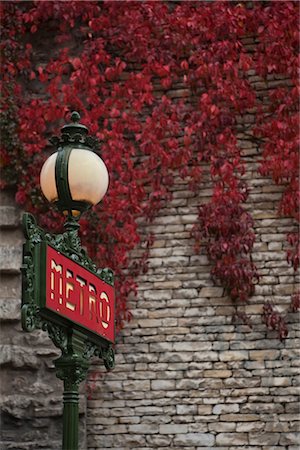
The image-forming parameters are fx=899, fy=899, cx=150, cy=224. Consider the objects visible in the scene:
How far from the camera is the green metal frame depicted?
357 cm

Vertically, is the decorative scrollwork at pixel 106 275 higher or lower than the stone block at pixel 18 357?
lower

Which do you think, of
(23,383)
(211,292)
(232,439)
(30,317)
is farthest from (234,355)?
(30,317)

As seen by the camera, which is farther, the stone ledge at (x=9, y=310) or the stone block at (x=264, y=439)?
the stone ledge at (x=9, y=310)

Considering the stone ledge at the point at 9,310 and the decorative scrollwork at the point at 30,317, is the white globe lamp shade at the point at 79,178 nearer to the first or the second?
the decorative scrollwork at the point at 30,317

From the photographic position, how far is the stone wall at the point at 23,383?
7004mm

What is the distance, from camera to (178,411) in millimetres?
7035

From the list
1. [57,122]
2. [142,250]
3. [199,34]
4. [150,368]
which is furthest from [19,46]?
[150,368]

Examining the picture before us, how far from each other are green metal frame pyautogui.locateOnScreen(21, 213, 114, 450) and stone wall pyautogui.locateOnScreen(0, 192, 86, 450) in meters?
2.92

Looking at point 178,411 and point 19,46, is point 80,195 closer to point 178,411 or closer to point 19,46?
point 178,411

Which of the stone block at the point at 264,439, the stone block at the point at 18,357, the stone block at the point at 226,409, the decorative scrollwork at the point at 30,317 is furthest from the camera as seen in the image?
the stone block at the point at 18,357

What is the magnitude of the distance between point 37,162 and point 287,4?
2.45 metres

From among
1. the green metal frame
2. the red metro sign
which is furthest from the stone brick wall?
the red metro sign

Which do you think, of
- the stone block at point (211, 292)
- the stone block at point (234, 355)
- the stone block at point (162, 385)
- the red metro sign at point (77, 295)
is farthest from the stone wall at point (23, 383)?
the red metro sign at point (77, 295)

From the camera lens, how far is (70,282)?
12.4 ft
